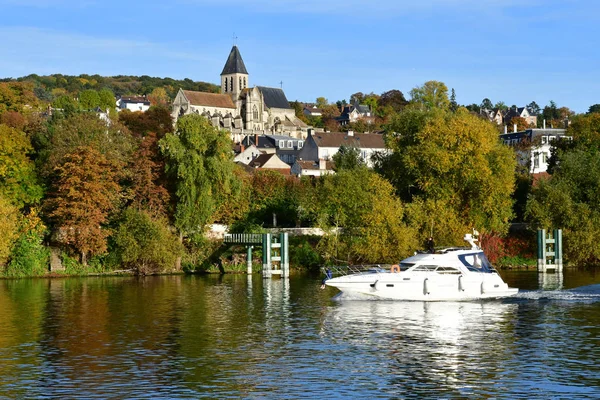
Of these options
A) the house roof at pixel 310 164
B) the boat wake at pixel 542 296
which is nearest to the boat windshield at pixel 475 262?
the boat wake at pixel 542 296

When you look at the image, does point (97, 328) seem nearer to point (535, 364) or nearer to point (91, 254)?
point (535, 364)

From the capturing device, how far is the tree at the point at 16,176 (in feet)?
230

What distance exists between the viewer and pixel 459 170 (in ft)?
225

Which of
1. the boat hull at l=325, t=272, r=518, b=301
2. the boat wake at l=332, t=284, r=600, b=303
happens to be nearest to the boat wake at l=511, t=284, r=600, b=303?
the boat wake at l=332, t=284, r=600, b=303

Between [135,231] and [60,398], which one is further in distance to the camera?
[135,231]

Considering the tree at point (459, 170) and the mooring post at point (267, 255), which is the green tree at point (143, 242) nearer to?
the mooring post at point (267, 255)

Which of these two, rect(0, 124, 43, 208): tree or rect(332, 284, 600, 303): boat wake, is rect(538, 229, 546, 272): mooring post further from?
rect(0, 124, 43, 208): tree

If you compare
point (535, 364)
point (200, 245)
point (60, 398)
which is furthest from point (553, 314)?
point (200, 245)

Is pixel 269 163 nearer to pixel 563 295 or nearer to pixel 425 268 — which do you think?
pixel 425 268

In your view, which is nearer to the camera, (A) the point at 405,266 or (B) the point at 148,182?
(A) the point at 405,266

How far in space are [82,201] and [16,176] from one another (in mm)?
6787

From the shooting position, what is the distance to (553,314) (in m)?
42.4

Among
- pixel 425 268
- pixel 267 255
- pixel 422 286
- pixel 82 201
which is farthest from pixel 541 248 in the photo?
pixel 82 201

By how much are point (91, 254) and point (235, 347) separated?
38.4 meters
